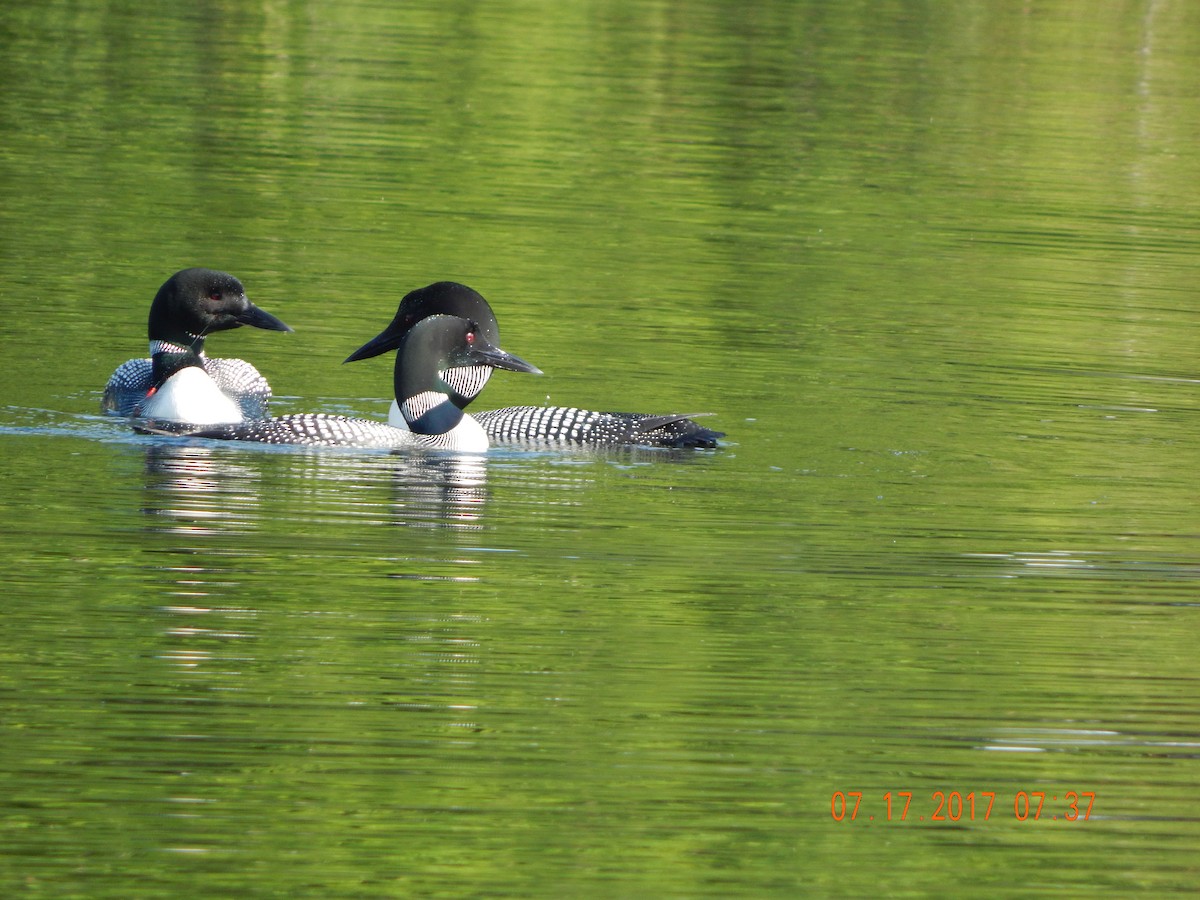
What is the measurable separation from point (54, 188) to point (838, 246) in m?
5.61

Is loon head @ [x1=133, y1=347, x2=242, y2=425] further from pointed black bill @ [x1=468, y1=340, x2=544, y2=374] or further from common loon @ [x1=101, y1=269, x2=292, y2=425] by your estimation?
pointed black bill @ [x1=468, y1=340, x2=544, y2=374]

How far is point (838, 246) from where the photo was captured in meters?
15.1

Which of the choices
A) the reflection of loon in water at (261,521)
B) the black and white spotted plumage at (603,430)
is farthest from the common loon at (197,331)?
the black and white spotted plumage at (603,430)

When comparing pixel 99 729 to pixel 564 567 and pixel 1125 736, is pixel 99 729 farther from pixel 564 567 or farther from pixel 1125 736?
pixel 1125 736

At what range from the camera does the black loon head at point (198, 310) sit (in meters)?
9.85

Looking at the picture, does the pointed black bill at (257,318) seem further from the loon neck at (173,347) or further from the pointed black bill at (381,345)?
the pointed black bill at (381,345)

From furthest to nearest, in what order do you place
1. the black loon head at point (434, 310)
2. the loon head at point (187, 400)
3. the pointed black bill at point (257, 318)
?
1. the black loon head at point (434, 310)
2. the pointed black bill at point (257, 318)
3. the loon head at point (187, 400)

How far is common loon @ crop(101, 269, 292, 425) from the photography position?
972cm

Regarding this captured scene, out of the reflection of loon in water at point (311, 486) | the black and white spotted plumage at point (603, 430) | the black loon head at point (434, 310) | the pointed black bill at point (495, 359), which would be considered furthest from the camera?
the black loon head at point (434, 310)

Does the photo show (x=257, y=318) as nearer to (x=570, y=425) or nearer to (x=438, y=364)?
(x=438, y=364)

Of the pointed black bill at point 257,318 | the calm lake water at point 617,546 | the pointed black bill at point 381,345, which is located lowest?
the calm lake water at point 617,546

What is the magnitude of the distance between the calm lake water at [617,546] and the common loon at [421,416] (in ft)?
0.41

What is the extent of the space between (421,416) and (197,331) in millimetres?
1261

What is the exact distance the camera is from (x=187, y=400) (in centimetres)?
939
